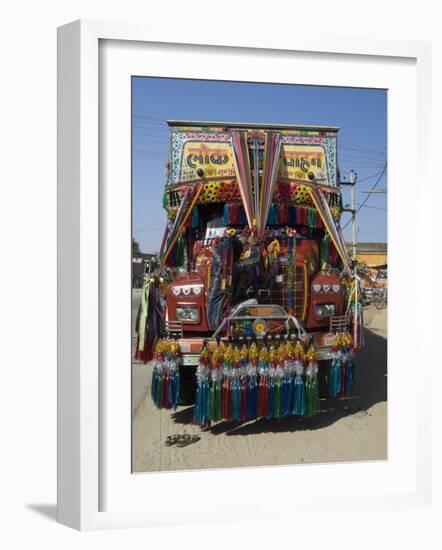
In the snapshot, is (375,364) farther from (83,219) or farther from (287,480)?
(83,219)

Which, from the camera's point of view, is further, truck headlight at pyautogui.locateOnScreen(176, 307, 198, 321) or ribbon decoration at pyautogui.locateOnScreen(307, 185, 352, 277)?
ribbon decoration at pyautogui.locateOnScreen(307, 185, 352, 277)

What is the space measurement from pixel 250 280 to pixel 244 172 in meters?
0.96

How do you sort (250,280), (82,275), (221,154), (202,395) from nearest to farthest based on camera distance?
(82,275) → (202,395) → (221,154) → (250,280)

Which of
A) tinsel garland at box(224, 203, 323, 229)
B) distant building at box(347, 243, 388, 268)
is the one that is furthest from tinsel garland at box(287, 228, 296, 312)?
distant building at box(347, 243, 388, 268)

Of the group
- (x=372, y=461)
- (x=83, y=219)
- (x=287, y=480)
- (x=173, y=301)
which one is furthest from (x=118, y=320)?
(x=372, y=461)

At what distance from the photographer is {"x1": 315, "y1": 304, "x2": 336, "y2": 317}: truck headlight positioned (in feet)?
16.0

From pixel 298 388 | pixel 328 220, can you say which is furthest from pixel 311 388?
pixel 328 220

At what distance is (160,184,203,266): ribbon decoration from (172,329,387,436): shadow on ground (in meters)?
1.43

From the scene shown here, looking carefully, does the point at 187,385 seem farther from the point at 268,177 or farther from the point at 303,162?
the point at 303,162

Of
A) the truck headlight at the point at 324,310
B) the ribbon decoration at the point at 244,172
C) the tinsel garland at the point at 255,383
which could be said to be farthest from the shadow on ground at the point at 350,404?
the ribbon decoration at the point at 244,172

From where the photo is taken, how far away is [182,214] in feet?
16.0

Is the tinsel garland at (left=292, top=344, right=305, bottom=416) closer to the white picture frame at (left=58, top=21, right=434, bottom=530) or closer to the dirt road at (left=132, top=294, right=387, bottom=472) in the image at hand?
the dirt road at (left=132, top=294, right=387, bottom=472)
